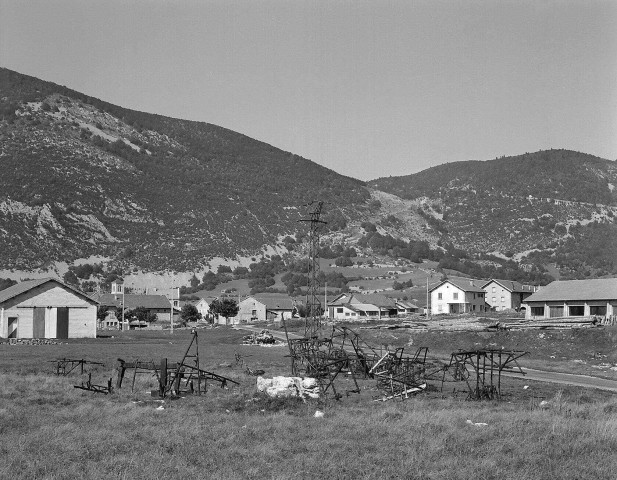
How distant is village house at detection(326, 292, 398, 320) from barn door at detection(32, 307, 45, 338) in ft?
181

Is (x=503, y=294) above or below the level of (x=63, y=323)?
above

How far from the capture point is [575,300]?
79.6 meters

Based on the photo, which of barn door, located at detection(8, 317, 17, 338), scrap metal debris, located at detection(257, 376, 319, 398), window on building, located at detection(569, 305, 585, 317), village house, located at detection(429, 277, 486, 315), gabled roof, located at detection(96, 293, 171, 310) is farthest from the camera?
gabled roof, located at detection(96, 293, 171, 310)

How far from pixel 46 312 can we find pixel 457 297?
66.2 meters

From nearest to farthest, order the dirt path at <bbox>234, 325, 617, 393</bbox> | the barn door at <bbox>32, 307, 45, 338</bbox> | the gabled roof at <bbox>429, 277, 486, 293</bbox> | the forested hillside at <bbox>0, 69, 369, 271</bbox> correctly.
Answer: the dirt path at <bbox>234, 325, 617, 393</bbox>, the barn door at <bbox>32, 307, 45, 338</bbox>, the gabled roof at <bbox>429, 277, 486, 293</bbox>, the forested hillside at <bbox>0, 69, 369, 271</bbox>

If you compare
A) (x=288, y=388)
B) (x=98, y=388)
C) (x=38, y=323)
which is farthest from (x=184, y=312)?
(x=288, y=388)

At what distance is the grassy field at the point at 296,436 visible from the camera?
15.6 metres

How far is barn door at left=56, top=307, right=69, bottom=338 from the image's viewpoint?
70.9 meters

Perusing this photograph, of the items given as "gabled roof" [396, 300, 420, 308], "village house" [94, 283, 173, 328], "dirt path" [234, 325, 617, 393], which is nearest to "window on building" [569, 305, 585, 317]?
"dirt path" [234, 325, 617, 393]

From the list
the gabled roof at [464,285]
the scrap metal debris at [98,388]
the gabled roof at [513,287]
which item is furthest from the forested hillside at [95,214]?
the scrap metal debris at [98,388]

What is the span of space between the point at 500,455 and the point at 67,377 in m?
20.1

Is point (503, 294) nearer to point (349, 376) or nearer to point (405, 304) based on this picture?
point (405, 304)

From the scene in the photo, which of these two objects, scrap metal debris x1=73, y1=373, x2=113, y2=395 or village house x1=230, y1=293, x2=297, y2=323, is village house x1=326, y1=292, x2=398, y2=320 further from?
scrap metal debris x1=73, y1=373, x2=113, y2=395

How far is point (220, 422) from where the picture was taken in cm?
2098
